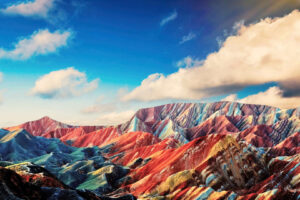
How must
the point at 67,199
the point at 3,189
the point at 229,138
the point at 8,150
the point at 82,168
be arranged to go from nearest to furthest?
the point at 3,189 < the point at 67,199 < the point at 229,138 < the point at 82,168 < the point at 8,150

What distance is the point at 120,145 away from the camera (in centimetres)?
17500

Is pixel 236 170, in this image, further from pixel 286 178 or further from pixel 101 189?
pixel 101 189

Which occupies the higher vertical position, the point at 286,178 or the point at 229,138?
the point at 229,138

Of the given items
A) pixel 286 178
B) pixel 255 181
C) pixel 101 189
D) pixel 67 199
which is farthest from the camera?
pixel 101 189

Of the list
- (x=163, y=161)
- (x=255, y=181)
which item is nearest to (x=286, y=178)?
(x=255, y=181)

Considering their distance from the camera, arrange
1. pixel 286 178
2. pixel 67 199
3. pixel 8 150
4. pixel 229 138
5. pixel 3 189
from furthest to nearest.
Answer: pixel 8 150, pixel 229 138, pixel 286 178, pixel 67 199, pixel 3 189

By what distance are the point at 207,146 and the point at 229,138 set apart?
7.46 metres

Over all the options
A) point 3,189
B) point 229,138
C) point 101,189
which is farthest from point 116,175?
point 3,189

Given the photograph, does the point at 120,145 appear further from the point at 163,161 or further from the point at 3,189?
the point at 3,189

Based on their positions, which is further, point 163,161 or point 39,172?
point 163,161

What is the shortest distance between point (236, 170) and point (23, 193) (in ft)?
196

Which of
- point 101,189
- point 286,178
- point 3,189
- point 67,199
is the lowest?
point 101,189

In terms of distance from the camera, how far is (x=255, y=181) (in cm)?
6969

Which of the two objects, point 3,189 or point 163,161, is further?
point 163,161
